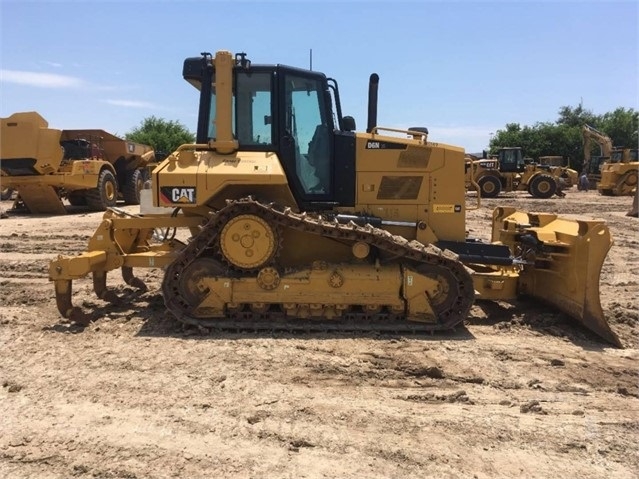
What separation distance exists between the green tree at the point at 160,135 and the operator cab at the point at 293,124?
39.9 m

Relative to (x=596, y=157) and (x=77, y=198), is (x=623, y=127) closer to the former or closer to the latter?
(x=596, y=157)

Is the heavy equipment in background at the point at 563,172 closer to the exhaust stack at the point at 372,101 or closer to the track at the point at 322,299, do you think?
the exhaust stack at the point at 372,101

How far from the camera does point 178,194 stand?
5.72m

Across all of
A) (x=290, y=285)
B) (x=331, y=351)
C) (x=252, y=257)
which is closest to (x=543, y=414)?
(x=331, y=351)

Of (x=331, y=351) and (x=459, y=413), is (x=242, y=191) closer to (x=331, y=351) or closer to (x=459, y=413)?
(x=331, y=351)

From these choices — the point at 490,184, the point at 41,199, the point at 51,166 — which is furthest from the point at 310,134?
the point at 490,184

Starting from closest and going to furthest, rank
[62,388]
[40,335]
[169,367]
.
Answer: [62,388] → [169,367] → [40,335]

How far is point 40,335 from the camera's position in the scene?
5.55 metres

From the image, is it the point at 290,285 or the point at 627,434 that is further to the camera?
the point at 290,285

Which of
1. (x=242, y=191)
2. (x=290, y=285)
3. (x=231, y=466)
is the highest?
(x=242, y=191)

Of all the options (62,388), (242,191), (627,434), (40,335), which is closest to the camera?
(627,434)

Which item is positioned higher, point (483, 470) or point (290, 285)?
point (290, 285)

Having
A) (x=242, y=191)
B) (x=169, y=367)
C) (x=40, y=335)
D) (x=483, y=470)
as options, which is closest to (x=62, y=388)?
(x=169, y=367)

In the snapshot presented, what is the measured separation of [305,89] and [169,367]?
3426 millimetres
